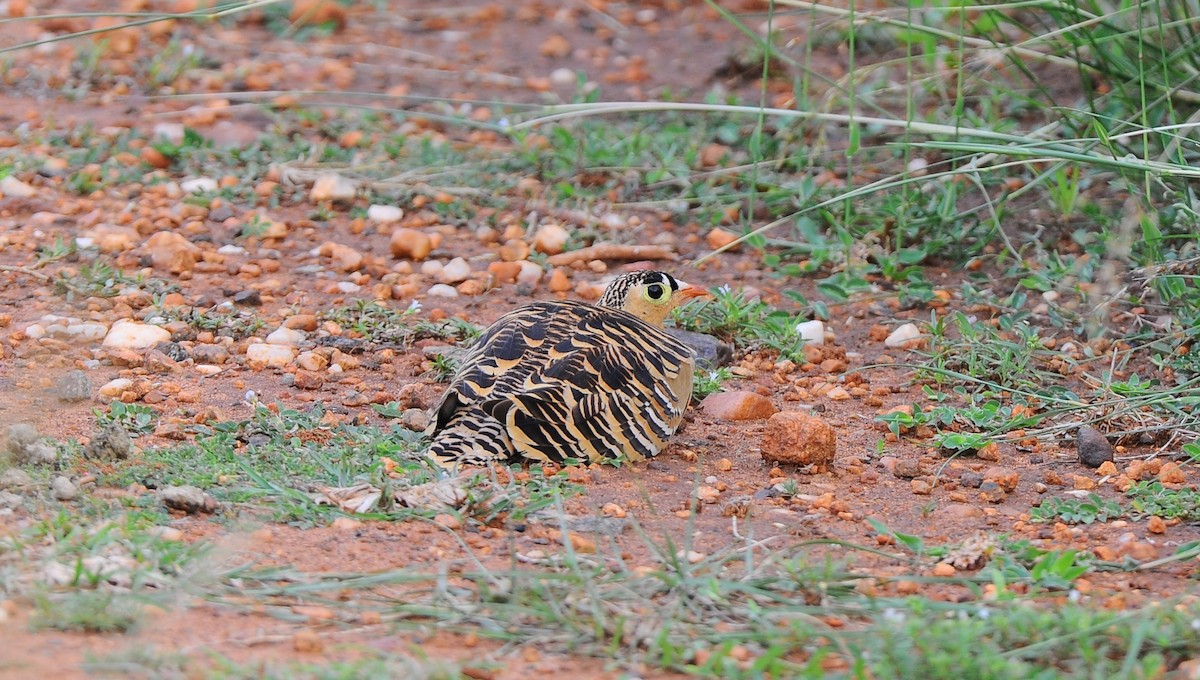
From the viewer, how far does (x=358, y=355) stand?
17.3ft

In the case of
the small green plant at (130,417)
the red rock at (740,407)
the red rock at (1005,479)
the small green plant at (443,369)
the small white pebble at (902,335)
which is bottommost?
the red rock at (740,407)

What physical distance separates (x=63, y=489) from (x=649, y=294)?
2.20 m

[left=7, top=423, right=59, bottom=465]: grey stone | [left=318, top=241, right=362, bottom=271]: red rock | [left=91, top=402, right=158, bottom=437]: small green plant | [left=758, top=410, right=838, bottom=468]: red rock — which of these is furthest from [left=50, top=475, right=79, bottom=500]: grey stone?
[left=318, top=241, right=362, bottom=271]: red rock

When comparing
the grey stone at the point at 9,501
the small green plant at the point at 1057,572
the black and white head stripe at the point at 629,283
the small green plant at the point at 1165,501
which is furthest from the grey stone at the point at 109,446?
the small green plant at the point at 1165,501

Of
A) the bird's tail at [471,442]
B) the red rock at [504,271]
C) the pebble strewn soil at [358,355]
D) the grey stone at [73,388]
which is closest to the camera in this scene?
the pebble strewn soil at [358,355]

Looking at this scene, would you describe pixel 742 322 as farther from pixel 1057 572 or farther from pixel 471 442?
→ pixel 1057 572

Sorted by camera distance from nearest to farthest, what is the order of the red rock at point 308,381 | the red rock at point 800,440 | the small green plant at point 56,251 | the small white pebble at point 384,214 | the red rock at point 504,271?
1. the red rock at point 800,440
2. the red rock at point 308,381
3. the small green plant at point 56,251
4. the red rock at point 504,271
5. the small white pebble at point 384,214

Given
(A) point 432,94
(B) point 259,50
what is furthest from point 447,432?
(B) point 259,50

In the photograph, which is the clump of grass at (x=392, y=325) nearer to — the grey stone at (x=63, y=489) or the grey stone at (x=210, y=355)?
the grey stone at (x=210, y=355)

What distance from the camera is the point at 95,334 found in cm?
516

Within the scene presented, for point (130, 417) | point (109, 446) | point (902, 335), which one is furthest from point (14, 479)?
point (902, 335)

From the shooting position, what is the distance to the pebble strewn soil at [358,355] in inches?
141

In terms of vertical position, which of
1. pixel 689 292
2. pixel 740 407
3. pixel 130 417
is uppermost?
pixel 689 292

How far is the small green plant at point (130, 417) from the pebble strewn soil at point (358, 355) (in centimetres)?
6
